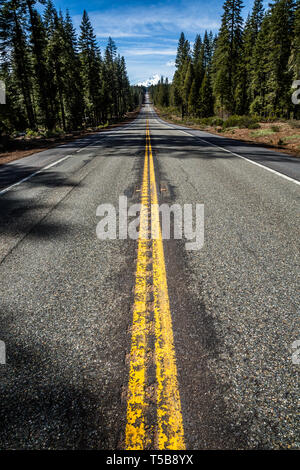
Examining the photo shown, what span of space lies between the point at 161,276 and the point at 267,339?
116 cm

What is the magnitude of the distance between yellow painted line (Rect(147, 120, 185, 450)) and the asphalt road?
4 cm

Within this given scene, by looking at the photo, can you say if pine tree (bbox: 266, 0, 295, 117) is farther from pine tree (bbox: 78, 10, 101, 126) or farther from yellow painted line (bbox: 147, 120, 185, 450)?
yellow painted line (bbox: 147, 120, 185, 450)

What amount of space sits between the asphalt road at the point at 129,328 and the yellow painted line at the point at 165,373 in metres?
0.04

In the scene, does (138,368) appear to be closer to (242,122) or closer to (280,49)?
(242,122)

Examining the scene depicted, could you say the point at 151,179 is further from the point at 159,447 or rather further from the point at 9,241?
the point at 159,447

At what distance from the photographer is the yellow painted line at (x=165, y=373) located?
1.40m

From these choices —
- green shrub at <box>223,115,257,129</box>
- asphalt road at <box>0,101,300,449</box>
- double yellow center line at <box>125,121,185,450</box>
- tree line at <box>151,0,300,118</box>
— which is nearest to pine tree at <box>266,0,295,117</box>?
tree line at <box>151,0,300,118</box>

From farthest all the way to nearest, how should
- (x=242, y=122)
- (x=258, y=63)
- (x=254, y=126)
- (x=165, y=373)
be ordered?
(x=258, y=63)
(x=242, y=122)
(x=254, y=126)
(x=165, y=373)

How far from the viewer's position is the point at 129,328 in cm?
210

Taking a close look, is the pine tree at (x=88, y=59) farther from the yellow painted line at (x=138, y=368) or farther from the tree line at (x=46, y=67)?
the yellow painted line at (x=138, y=368)

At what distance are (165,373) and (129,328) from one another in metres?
0.49

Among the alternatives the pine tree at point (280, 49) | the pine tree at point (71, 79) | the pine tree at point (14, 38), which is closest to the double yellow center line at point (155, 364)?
the pine tree at point (14, 38)

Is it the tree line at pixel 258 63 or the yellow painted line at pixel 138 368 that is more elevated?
the tree line at pixel 258 63

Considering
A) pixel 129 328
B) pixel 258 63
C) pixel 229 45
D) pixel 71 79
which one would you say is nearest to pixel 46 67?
pixel 71 79
